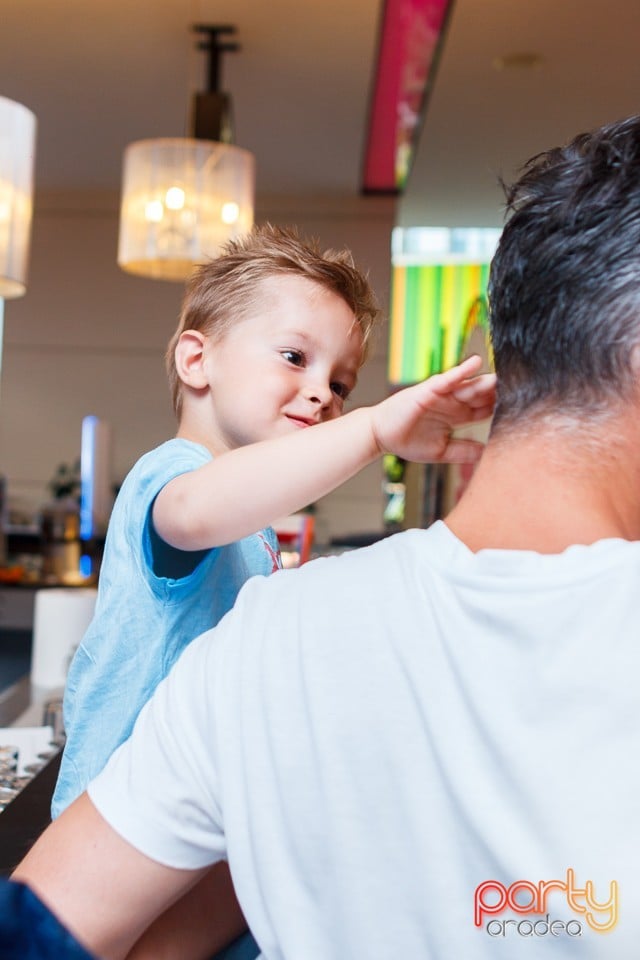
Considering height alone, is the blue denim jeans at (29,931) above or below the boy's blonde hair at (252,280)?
below

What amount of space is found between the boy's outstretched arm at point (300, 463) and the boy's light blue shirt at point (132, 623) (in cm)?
5

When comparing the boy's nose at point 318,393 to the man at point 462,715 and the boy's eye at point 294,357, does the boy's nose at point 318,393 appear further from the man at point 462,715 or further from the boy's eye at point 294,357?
the man at point 462,715

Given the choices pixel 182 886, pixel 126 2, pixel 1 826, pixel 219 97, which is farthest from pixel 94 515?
pixel 182 886

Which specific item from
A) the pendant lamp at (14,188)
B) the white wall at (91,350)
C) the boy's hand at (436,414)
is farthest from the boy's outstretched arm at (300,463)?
the white wall at (91,350)

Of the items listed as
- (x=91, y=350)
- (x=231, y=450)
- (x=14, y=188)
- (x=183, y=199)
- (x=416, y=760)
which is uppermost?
(x=183, y=199)

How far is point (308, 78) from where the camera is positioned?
4969 mm

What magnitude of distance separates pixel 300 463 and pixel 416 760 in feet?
1.04

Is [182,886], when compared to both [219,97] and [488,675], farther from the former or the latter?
[219,97]

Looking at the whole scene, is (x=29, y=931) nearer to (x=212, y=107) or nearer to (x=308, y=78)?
(x=212, y=107)

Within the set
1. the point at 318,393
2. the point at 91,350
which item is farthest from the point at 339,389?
the point at 91,350

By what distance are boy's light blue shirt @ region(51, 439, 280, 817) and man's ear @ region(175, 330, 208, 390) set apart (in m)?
0.14

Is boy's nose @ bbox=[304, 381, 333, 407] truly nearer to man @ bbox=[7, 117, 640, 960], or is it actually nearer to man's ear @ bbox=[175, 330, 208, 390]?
man's ear @ bbox=[175, 330, 208, 390]

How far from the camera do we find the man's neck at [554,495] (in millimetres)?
691

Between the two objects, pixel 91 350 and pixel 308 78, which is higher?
pixel 308 78
